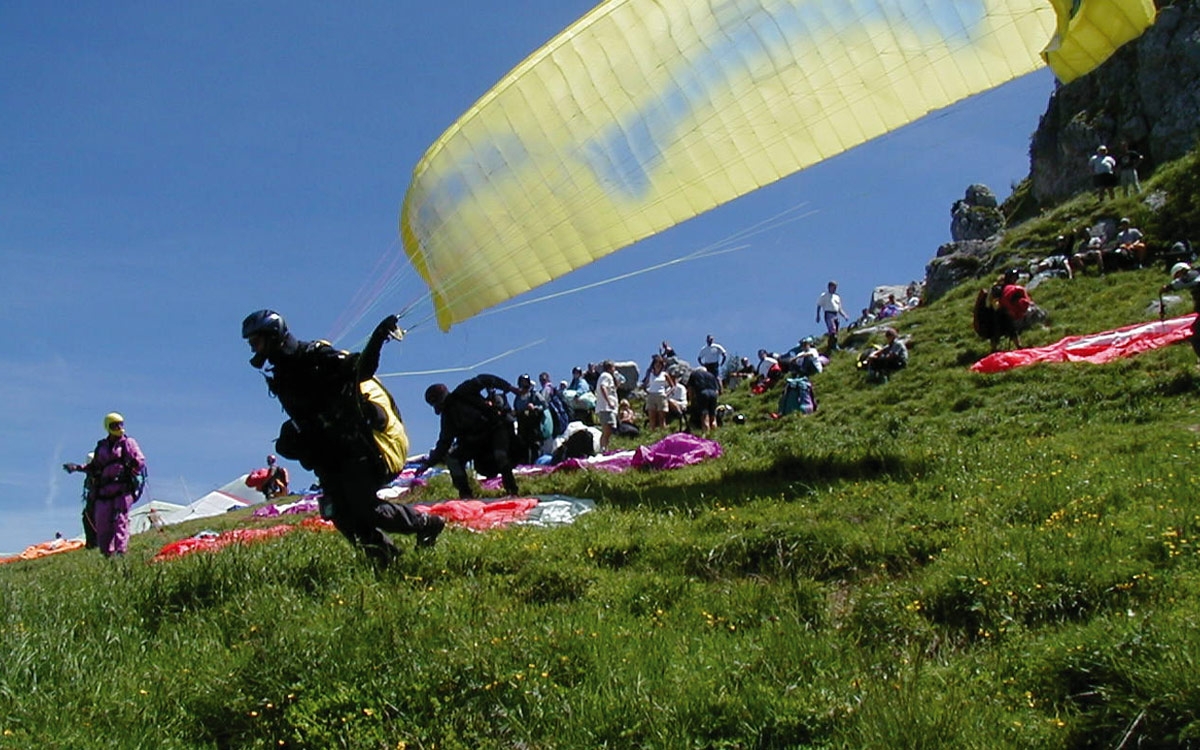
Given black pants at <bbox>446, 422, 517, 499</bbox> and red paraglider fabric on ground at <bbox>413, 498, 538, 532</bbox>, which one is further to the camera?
black pants at <bbox>446, 422, 517, 499</bbox>

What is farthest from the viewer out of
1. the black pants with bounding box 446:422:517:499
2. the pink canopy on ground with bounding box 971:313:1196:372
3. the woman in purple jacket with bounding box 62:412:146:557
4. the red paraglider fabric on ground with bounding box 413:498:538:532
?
the pink canopy on ground with bounding box 971:313:1196:372

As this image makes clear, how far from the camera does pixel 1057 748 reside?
4.46 meters

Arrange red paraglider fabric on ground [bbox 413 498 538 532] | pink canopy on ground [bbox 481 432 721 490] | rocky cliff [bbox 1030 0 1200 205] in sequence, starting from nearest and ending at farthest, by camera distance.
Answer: red paraglider fabric on ground [bbox 413 498 538 532] → pink canopy on ground [bbox 481 432 721 490] → rocky cliff [bbox 1030 0 1200 205]

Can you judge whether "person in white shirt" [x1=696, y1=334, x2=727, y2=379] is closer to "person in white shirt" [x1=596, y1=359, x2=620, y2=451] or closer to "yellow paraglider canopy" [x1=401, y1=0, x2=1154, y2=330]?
"person in white shirt" [x1=596, y1=359, x2=620, y2=451]

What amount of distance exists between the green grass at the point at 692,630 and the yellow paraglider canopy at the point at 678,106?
3.38 metres

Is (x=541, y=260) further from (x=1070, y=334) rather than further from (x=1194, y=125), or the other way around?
(x=1194, y=125)

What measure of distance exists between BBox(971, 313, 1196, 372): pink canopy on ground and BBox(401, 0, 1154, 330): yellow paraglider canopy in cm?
757

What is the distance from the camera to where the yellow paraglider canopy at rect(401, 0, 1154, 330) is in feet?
34.3

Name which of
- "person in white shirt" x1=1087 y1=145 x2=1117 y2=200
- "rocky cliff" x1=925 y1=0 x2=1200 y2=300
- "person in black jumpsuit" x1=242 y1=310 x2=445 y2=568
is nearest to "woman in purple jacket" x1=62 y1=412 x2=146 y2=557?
"person in black jumpsuit" x1=242 y1=310 x2=445 y2=568

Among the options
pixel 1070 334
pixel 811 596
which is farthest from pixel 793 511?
pixel 1070 334

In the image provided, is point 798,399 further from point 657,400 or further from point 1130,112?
point 1130,112

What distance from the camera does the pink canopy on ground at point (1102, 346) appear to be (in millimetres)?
16562

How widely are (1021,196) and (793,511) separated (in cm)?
6939

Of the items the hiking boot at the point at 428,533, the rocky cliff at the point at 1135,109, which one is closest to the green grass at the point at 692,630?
the hiking boot at the point at 428,533
